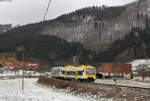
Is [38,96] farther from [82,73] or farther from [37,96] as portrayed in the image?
[82,73]

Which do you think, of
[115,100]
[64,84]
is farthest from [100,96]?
[64,84]

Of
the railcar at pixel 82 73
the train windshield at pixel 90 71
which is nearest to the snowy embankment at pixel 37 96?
the railcar at pixel 82 73

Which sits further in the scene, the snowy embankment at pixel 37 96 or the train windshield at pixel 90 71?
the train windshield at pixel 90 71

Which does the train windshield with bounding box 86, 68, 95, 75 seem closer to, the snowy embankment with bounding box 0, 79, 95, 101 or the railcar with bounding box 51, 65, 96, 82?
the railcar with bounding box 51, 65, 96, 82

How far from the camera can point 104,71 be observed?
81.7 metres

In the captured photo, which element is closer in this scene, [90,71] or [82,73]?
[82,73]

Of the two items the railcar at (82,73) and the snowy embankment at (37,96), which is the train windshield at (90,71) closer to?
the railcar at (82,73)

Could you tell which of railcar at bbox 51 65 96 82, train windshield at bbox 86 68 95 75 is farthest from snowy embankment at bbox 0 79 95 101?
train windshield at bbox 86 68 95 75

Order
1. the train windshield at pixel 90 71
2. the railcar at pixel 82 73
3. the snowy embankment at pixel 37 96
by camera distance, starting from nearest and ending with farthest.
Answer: the snowy embankment at pixel 37 96 < the railcar at pixel 82 73 < the train windshield at pixel 90 71

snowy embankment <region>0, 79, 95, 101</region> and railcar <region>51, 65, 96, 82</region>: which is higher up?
railcar <region>51, 65, 96, 82</region>

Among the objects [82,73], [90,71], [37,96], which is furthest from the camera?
[90,71]

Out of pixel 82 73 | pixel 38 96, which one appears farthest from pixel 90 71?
pixel 38 96

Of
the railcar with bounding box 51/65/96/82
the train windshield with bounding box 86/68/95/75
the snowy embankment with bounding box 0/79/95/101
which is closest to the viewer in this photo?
the snowy embankment with bounding box 0/79/95/101

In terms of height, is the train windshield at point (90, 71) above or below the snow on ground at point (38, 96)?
above
